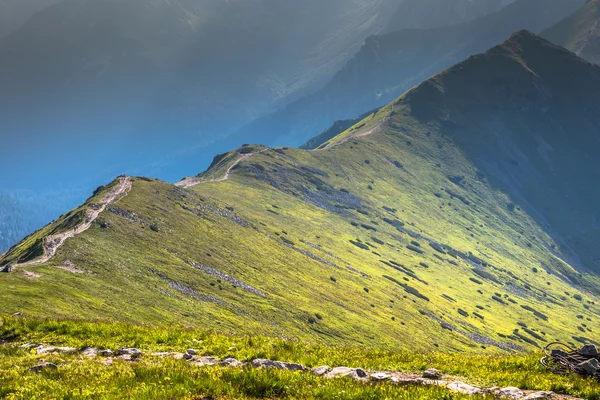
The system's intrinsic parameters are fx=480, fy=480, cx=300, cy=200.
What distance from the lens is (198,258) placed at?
10438 centimetres

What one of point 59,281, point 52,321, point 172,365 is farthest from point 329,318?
point 172,365

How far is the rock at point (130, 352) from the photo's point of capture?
18328 millimetres

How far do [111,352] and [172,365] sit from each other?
475 cm

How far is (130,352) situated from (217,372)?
20.8 ft

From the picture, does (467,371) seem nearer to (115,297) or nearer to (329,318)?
(115,297)

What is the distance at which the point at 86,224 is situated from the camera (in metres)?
96.8

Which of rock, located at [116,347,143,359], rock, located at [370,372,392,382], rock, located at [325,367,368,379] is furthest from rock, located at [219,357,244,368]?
rock, located at [370,372,392,382]

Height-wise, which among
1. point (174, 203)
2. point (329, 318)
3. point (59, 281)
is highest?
point (174, 203)

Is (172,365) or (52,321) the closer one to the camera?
Result: (172,365)

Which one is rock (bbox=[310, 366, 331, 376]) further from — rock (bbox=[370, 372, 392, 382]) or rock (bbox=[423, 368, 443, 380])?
rock (bbox=[423, 368, 443, 380])

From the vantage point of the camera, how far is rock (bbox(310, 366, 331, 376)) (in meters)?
15.1

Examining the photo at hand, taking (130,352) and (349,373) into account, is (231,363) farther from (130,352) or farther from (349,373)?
(130,352)

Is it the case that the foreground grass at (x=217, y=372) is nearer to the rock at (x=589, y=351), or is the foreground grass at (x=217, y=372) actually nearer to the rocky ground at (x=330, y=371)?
the rocky ground at (x=330, y=371)

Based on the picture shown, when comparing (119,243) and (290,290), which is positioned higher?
(119,243)
